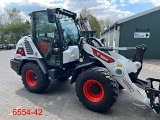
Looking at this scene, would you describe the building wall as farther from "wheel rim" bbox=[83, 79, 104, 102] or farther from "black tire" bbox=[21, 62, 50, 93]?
"wheel rim" bbox=[83, 79, 104, 102]

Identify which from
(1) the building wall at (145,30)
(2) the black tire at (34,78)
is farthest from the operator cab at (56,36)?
(1) the building wall at (145,30)

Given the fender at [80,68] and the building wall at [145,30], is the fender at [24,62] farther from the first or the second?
the building wall at [145,30]

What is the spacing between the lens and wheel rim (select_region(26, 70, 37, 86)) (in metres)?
5.59

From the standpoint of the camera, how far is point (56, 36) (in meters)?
5.16

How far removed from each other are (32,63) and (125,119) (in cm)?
308

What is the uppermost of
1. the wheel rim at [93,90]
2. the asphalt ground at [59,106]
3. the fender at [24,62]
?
the fender at [24,62]

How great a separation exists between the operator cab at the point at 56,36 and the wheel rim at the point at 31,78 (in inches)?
24.2

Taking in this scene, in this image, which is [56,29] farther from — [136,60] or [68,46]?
[136,60]

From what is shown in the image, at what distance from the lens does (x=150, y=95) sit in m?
3.80

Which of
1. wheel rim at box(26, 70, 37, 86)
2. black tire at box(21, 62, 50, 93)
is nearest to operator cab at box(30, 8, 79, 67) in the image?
black tire at box(21, 62, 50, 93)

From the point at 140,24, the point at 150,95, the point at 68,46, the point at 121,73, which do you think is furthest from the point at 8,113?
the point at 140,24

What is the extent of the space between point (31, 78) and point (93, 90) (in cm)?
225

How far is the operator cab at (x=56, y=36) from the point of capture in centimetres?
513

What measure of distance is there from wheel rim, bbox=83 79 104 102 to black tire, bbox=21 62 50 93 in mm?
1436
